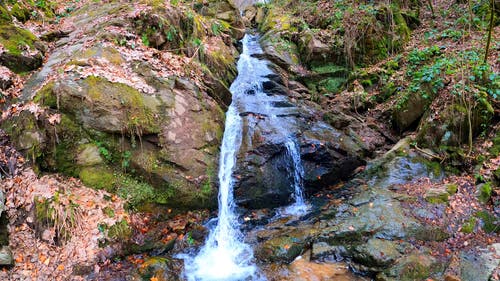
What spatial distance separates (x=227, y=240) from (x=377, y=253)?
112 inches

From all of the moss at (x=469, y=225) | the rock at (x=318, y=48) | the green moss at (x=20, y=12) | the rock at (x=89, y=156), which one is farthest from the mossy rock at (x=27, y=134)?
the rock at (x=318, y=48)

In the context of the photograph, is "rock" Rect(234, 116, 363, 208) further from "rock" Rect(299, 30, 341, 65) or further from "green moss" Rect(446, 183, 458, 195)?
"rock" Rect(299, 30, 341, 65)

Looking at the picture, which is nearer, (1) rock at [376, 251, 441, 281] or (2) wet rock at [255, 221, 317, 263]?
(1) rock at [376, 251, 441, 281]

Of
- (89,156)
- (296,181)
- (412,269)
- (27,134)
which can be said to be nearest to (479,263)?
(412,269)

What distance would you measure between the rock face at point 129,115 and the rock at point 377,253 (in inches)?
123

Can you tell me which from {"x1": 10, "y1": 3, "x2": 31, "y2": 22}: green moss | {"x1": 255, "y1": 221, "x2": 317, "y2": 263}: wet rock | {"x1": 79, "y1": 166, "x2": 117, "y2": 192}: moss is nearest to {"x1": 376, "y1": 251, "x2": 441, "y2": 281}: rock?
{"x1": 255, "y1": 221, "x2": 317, "y2": 263}: wet rock

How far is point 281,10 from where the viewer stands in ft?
55.1

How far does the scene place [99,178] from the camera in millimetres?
6016

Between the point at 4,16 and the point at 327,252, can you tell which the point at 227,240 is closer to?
the point at 327,252

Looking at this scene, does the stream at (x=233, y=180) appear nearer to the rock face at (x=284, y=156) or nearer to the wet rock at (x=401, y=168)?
the rock face at (x=284, y=156)

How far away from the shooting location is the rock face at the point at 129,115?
5984mm

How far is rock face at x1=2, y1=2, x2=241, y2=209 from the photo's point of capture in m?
5.98

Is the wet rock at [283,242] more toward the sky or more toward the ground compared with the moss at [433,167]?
more toward the ground

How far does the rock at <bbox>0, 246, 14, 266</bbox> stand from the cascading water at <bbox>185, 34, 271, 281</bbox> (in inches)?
106
